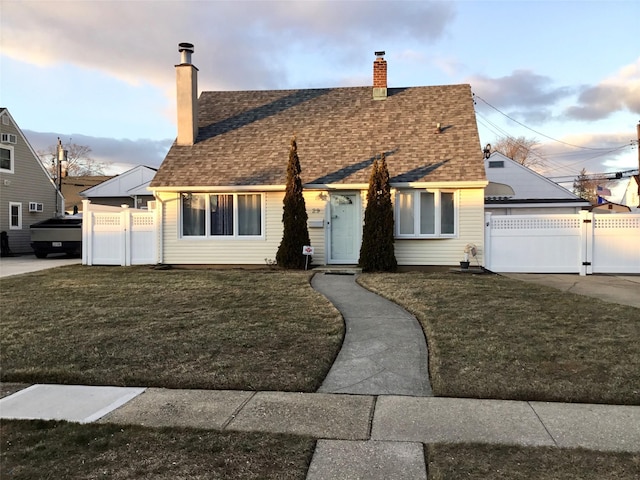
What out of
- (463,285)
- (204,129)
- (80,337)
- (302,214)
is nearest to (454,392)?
(80,337)

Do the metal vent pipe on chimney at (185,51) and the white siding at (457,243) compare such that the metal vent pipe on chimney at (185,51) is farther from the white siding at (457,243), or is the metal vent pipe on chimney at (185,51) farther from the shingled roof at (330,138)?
the white siding at (457,243)

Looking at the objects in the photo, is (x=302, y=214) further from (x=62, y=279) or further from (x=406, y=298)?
(x=62, y=279)

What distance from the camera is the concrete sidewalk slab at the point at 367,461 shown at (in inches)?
120

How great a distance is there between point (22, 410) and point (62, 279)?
8139mm

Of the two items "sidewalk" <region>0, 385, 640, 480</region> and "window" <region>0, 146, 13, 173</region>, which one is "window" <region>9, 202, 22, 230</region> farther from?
"sidewalk" <region>0, 385, 640, 480</region>

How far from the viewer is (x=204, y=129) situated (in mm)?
15797

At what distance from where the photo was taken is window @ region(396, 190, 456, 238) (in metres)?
13.1

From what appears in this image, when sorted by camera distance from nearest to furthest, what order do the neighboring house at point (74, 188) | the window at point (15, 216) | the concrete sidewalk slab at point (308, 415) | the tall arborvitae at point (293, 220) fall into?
the concrete sidewalk slab at point (308, 415), the tall arborvitae at point (293, 220), the window at point (15, 216), the neighboring house at point (74, 188)

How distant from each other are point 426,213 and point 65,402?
10.6m

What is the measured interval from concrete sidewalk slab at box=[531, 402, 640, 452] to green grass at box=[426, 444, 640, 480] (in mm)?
159

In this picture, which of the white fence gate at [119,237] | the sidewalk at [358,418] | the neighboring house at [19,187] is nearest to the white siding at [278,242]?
the white fence gate at [119,237]

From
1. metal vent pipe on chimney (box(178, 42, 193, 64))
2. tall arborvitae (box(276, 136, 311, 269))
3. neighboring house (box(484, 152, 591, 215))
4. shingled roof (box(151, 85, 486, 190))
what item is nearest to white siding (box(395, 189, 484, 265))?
shingled roof (box(151, 85, 486, 190))

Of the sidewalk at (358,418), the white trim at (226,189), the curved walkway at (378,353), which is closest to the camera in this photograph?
the sidewalk at (358,418)

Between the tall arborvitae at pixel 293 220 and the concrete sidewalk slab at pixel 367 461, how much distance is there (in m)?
9.33
